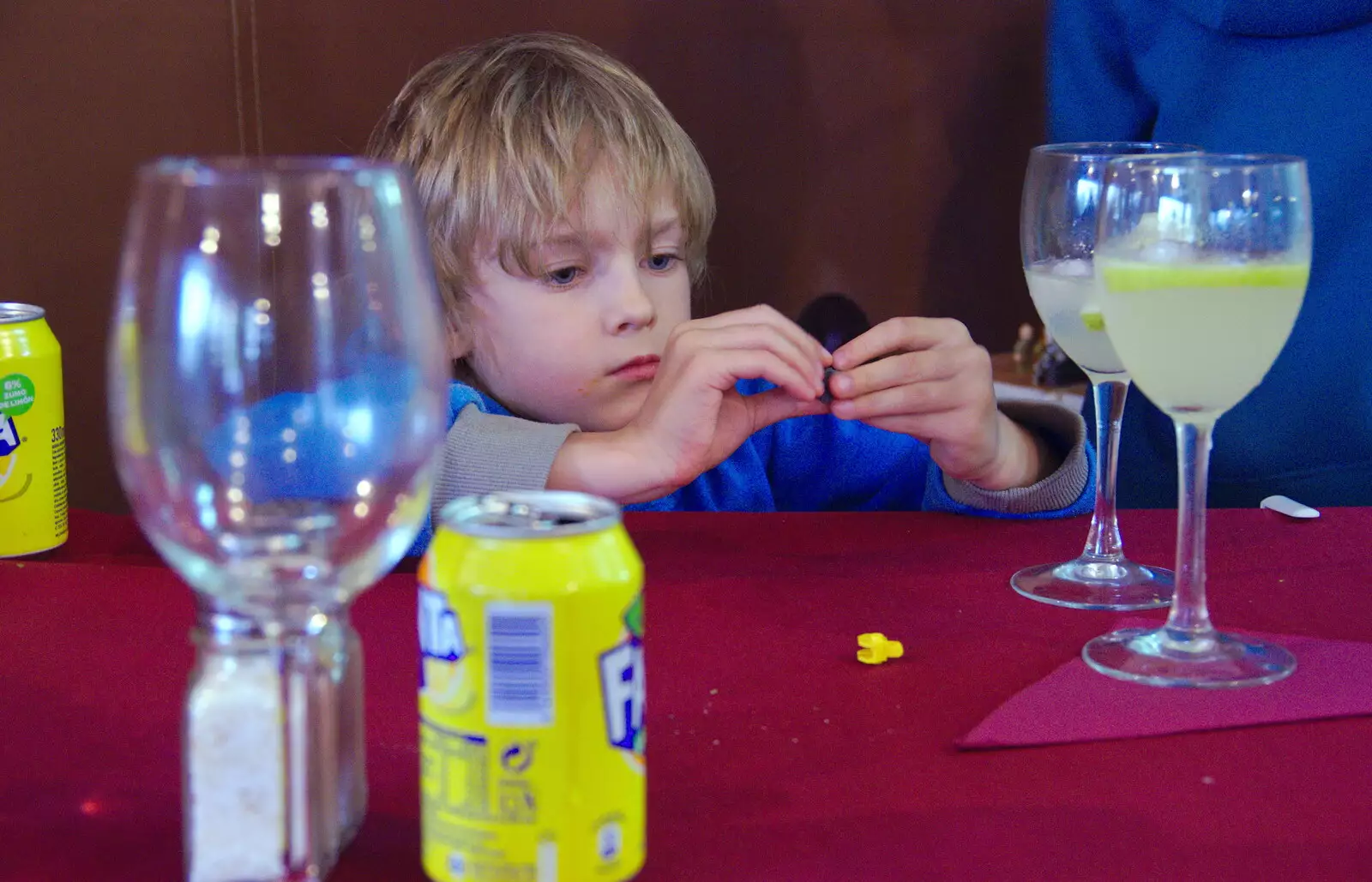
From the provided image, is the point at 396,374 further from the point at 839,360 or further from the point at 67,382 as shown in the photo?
the point at 67,382

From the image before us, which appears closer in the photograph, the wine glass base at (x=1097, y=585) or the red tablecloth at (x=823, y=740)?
the red tablecloth at (x=823, y=740)

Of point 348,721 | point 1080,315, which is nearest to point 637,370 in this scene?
point 1080,315

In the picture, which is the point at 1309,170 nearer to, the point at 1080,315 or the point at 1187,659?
the point at 1080,315

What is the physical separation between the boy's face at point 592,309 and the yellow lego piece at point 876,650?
639 millimetres

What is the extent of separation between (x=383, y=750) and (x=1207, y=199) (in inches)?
19.1

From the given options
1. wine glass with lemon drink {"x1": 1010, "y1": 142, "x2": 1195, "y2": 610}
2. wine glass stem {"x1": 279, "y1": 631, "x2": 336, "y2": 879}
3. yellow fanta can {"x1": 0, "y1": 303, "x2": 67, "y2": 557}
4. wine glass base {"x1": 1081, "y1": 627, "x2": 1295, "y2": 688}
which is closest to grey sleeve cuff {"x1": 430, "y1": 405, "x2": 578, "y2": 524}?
yellow fanta can {"x1": 0, "y1": 303, "x2": 67, "y2": 557}

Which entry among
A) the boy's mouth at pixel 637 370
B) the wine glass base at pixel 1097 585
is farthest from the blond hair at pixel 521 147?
the wine glass base at pixel 1097 585

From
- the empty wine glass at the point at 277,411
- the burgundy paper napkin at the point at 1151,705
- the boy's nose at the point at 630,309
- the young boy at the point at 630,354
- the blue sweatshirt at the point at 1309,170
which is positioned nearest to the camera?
the empty wine glass at the point at 277,411

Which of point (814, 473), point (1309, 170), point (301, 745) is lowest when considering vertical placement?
point (814, 473)

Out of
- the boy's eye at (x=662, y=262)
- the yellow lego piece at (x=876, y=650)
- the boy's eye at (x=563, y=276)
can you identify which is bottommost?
the yellow lego piece at (x=876, y=650)

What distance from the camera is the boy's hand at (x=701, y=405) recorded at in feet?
3.57

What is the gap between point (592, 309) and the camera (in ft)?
4.64

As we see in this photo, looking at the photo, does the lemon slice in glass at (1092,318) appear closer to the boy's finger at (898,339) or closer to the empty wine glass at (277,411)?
the boy's finger at (898,339)

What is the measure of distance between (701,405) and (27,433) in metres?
0.50
